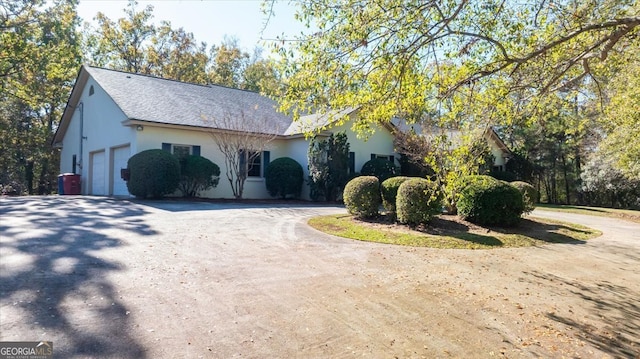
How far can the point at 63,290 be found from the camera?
4.23 metres

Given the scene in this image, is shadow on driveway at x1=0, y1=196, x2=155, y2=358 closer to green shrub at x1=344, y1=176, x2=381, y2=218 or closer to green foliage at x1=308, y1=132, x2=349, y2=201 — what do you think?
green shrub at x1=344, y1=176, x2=381, y2=218

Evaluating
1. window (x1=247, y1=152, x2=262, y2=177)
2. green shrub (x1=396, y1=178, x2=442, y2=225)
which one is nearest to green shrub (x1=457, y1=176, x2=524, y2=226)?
green shrub (x1=396, y1=178, x2=442, y2=225)

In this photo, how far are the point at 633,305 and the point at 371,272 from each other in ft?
11.7

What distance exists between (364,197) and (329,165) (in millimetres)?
6345

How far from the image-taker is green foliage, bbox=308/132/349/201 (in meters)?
17.0

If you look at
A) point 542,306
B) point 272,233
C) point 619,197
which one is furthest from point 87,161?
point 619,197

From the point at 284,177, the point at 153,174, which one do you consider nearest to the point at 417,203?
the point at 284,177

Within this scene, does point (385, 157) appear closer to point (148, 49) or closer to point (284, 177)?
point (284, 177)

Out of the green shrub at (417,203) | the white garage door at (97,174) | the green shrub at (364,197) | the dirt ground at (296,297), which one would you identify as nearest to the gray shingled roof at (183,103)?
the white garage door at (97,174)

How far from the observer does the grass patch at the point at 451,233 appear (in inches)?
330

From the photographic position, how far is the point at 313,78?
20.5 ft

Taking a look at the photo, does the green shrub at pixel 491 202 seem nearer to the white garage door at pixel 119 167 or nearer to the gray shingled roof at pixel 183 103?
the gray shingled roof at pixel 183 103

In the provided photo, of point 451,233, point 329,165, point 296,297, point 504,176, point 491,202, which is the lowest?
point 296,297

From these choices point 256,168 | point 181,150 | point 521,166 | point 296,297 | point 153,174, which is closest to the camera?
point 296,297
